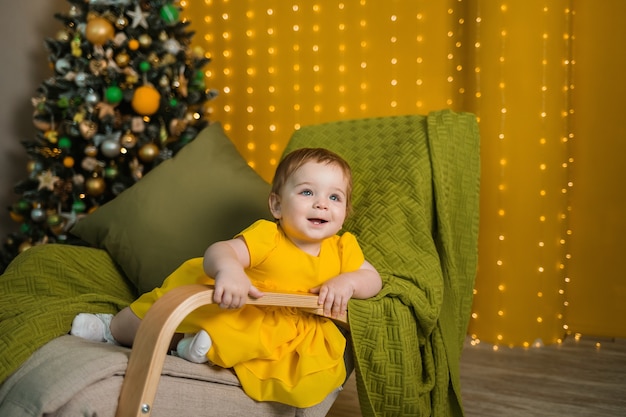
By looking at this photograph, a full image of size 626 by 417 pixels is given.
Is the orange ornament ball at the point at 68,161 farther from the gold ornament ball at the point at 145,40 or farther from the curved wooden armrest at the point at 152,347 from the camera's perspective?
the curved wooden armrest at the point at 152,347

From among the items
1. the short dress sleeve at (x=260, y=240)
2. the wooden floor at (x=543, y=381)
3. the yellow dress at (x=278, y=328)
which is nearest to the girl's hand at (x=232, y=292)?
the yellow dress at (x=278, y=328)

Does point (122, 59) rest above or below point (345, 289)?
above

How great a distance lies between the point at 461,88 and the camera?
10.6ft

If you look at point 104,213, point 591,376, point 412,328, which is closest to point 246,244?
point 412,328

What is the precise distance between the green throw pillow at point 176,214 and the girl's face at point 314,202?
0.54 metres

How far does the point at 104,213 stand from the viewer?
→ 2.42 meters

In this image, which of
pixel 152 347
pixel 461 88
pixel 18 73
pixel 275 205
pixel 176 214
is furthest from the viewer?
pixel 18 73

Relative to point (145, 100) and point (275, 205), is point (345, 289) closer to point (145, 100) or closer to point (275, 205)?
point (275, 205)

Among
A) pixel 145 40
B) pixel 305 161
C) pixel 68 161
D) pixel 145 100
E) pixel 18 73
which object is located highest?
pixel 145 40

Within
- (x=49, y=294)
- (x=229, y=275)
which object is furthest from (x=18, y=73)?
(x=229, y=275)

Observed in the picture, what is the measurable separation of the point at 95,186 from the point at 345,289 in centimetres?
175

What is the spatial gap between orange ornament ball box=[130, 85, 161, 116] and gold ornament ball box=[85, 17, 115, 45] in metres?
0.26

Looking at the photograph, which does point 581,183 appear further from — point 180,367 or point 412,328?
point 180,367

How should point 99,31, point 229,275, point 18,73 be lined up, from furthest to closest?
1. point 18,73
2. point 99,31
3. point 229,275
